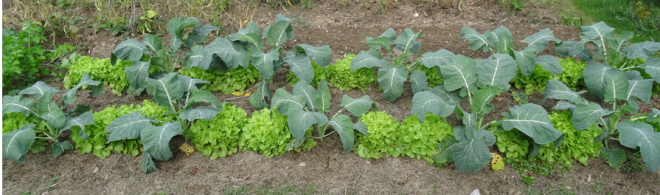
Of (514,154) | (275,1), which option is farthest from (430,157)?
(275,1)

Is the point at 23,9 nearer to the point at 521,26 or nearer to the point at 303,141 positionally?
the point at 303,141

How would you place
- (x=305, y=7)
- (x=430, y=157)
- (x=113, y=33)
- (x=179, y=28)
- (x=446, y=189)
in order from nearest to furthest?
1. (x=446, y=189)
2. (x=430, y=157)
3. (x=179, y=28)
4. (x=113, y=33)
5. (x=305, y=7)

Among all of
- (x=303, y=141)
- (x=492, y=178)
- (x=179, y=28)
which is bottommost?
(x=492, y=178)

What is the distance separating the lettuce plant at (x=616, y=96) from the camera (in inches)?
130

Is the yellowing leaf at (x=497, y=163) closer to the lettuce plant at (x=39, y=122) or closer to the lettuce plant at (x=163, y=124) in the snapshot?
the lettuce plant at (x=163, y=124)

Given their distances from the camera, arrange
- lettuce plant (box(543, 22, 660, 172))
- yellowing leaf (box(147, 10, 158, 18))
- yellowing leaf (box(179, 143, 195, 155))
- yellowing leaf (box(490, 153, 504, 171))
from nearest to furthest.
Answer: lettuce plant (box(543, 22, 660, 172)), yellowing leaf (box(490, 153, 504, 171)), yellowing leaf (box(179, 143, 195, 155)), yellowing leaf (box(147, 10, 158, 18))

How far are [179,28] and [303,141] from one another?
1954mm

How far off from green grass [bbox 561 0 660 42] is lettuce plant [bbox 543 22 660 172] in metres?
1.66

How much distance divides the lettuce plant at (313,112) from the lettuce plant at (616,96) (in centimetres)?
186

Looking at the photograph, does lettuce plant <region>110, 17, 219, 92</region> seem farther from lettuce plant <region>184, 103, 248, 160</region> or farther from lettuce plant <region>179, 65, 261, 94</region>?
lettuce plant <region>184, 103, 248, 160</region>

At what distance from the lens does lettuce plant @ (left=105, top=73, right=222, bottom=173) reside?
334 centimetres

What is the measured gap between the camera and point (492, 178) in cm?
347

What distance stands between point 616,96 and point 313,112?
111 inches

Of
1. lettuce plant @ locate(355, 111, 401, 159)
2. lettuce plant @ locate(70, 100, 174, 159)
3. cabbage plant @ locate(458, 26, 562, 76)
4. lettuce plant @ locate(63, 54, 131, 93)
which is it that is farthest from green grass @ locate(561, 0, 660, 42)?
lettuce plant @ locate(63, 54, 131, 93)
